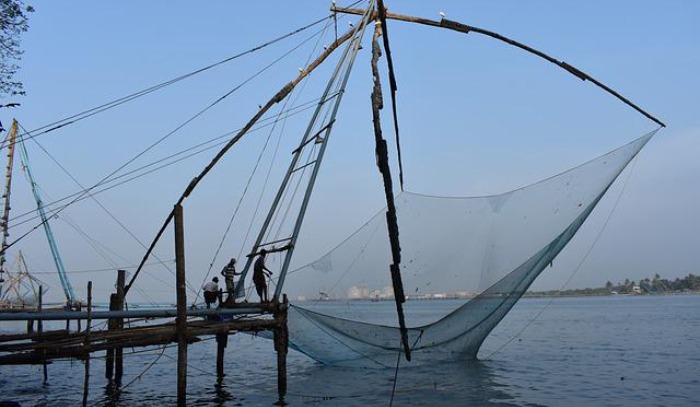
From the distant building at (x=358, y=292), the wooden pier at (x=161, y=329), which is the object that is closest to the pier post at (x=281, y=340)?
the wooden pier at (x=161, y=329)

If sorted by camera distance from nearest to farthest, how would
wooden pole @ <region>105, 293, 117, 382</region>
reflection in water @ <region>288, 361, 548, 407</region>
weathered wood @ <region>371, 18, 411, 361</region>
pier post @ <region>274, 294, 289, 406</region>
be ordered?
1. weathered wood @ <region>371, 18, 411, 361</region>
2. pier post @ <region>274, 294, 289, 406</region>
3. reflection in water @ <region>288, 361, 548, 407</region>
4. wooden pole @ <region>105, 293, 117, 382</region>

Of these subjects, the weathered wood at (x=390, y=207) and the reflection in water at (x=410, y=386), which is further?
the reflection in water at (x=410, y=386)

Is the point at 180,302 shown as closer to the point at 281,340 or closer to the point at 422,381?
the point at 281,340

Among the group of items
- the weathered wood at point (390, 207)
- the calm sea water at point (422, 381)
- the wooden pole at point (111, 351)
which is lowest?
the calm sea water at point (422, 381)

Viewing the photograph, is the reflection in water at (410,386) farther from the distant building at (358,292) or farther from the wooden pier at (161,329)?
the distant building at (358,292)

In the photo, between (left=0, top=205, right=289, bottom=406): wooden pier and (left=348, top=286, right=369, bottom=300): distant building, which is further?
(left=348, top=286, right=369, bottom=300): distant building

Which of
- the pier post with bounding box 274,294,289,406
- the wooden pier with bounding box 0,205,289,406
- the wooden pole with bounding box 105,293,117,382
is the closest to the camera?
the wooden pier with bounding box 0,205,289,406

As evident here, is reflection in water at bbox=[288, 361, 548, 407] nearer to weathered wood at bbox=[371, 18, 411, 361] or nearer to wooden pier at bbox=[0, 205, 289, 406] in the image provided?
wooden pier at bbox=[0, 205, 289, 406]

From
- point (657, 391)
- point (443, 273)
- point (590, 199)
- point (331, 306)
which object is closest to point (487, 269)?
point (443, 273)

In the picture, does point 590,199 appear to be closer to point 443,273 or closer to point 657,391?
point 443,273

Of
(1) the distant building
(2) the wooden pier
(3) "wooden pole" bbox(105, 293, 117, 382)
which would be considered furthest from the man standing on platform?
(3) "wooden pole" bbox(105, 293, 117, 382)

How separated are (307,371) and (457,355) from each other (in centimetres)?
538

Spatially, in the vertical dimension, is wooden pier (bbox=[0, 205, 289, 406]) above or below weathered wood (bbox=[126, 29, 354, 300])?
below

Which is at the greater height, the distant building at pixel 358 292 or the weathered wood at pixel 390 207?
the weathered wood at pixel 390 207
